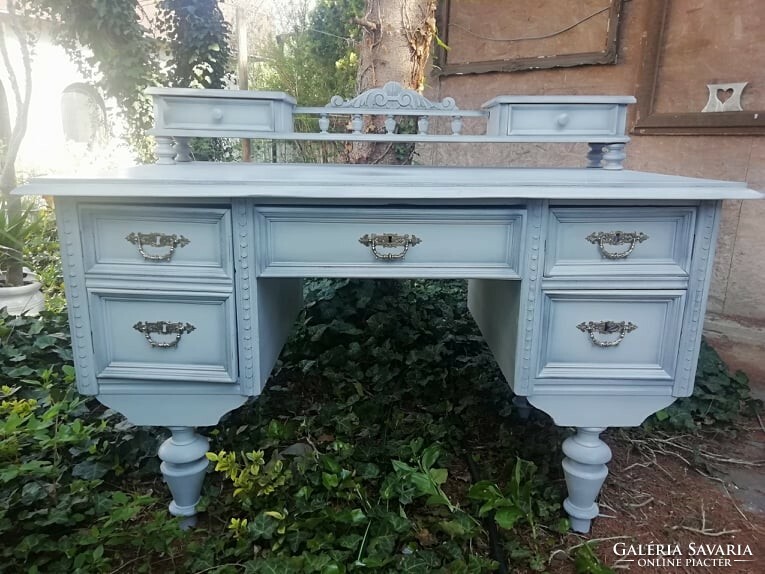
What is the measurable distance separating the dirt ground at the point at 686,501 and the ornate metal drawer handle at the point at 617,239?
2.77ft

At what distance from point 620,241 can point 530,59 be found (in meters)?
2.15

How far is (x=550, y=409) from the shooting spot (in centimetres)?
146

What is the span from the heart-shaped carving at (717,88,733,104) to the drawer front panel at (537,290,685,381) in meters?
1.56

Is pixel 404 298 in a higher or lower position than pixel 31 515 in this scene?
higher

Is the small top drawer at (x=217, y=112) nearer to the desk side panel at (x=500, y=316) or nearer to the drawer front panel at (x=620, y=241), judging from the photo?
the desk side panel at (x=500, y=316)

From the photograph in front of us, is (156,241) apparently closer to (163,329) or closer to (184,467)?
(163,329)

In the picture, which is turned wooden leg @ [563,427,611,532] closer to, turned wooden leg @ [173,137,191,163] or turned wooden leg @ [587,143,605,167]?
turned wooden leg @ [587,143,605,167]

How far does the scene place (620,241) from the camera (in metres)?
1.34

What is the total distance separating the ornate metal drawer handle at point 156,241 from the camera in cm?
131

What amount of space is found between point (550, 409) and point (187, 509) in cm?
103

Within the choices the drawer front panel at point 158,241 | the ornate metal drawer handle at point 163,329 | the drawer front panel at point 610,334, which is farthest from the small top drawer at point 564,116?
the ornate metal drawer handle at point 163,329

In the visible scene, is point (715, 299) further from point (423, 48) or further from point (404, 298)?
point (423, 48)

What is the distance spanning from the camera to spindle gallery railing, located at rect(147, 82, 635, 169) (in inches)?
71.6

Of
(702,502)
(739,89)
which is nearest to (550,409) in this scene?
(702,502)
